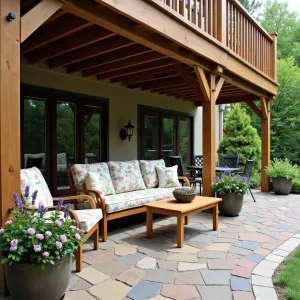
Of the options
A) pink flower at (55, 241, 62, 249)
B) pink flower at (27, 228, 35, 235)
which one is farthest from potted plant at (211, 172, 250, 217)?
pink flower at (27, 228, 35, 235)

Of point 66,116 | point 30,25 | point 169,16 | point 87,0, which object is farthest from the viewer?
point 66,116

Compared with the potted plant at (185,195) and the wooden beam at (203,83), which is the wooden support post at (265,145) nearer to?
the wooden beam at (203,83)

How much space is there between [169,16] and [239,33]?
255 centimetres

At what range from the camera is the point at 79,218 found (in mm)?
2789

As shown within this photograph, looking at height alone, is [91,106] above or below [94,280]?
above

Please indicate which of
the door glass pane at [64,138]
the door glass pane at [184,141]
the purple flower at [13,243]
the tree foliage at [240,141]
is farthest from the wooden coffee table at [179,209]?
the tree foliage at [240,141]

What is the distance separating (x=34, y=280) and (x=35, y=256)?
0.17m

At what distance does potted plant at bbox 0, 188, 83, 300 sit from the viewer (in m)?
1.88

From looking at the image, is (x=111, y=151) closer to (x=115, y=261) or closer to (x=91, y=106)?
(x=91, y=106)

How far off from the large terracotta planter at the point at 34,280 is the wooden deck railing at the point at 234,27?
313cm

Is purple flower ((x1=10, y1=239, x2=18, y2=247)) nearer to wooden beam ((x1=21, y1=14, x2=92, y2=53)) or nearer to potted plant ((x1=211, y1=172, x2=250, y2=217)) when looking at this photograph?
wooden beam ((x1=21, y1=14, x2=92, y2=53))

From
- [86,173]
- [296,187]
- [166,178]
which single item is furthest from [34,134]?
[296,187]

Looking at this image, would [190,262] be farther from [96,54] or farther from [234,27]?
[234,27]

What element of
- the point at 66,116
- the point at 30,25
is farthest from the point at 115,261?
the point at 66,116
